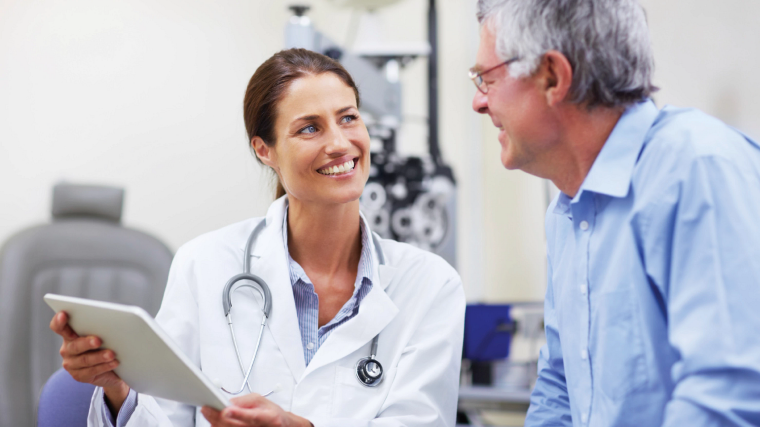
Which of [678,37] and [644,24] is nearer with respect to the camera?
[644,24]

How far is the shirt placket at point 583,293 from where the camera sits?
893 mm

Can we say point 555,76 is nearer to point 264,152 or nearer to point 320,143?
point 320,143

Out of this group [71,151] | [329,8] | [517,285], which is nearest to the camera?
[71,151]

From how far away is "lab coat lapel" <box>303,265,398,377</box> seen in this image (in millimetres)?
1161

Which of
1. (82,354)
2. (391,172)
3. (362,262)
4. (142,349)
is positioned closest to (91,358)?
(82,354)

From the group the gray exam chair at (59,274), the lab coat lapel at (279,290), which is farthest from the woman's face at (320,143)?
the gray exam chair at (59,274)

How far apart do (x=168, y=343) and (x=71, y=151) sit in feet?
6.18

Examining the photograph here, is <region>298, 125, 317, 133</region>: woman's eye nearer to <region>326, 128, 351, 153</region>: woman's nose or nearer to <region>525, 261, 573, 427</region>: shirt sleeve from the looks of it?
<region>326, 128, 351, 153</region>: woman's nose

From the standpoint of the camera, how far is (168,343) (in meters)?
0.84

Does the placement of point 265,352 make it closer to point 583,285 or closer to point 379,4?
point 583,285

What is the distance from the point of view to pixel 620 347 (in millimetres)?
825

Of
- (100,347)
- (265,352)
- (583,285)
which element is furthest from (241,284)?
(583,285)

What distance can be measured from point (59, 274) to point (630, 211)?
1.82 metres

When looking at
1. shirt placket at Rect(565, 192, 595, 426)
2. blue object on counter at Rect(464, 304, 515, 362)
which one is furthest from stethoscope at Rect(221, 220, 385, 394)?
→ blue object on counter at Rect(464, 304, 515, 362)
